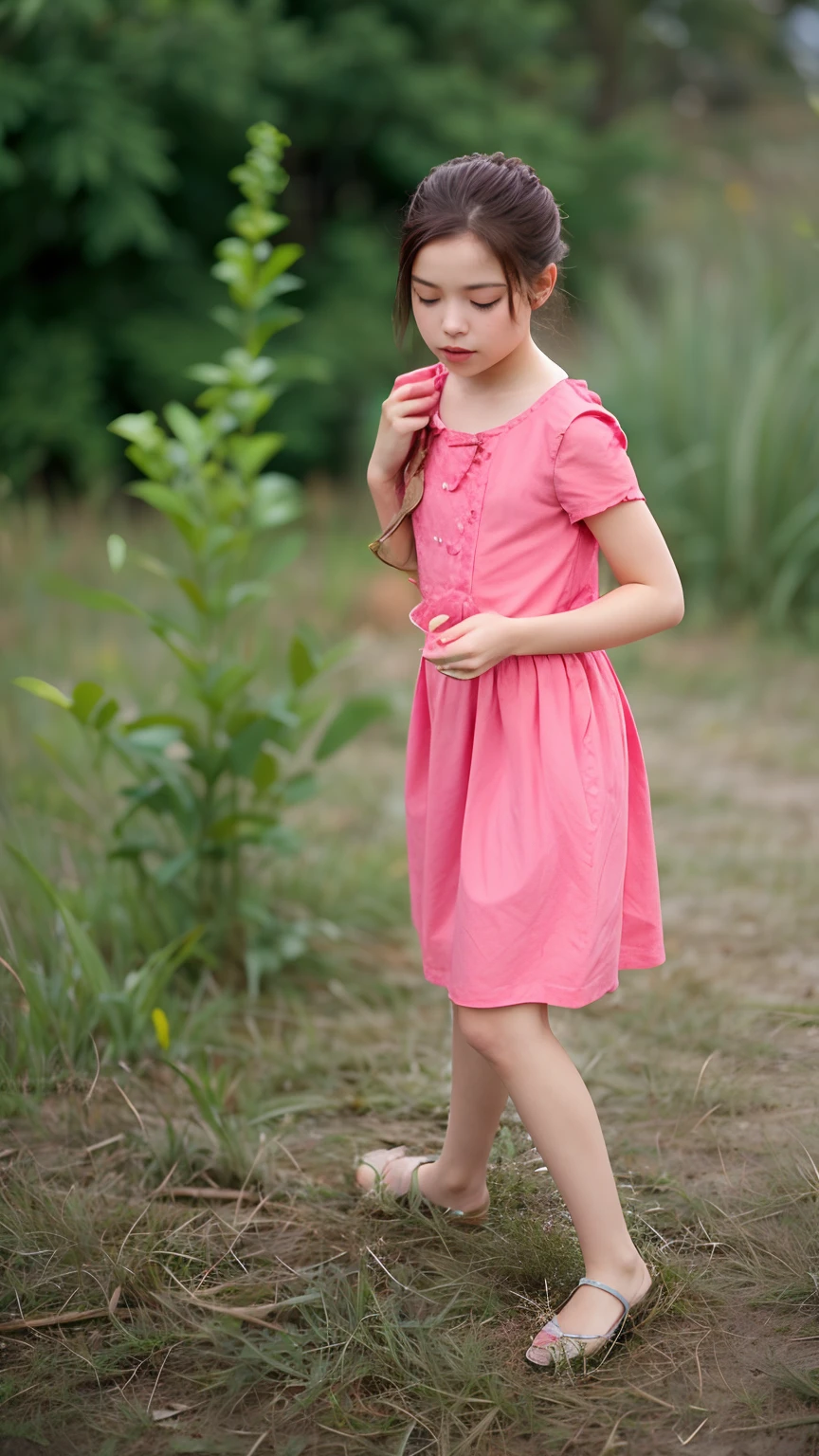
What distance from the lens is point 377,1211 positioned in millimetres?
1987

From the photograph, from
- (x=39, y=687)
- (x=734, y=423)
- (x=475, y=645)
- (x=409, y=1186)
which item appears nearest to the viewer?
(x=475, y=645)

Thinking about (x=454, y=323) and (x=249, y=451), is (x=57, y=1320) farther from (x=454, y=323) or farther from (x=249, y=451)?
(x=249, y=451)

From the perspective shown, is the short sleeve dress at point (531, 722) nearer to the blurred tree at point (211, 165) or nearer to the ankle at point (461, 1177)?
the ankle at point (461, 1177)

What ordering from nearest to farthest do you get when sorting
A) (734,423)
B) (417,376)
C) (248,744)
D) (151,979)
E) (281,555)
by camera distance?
(417,376) < (151,979) < (248,744) < (281,555) < (734,423)

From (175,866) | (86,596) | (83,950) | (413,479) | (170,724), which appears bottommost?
(83,950)

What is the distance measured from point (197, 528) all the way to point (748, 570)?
3266mm

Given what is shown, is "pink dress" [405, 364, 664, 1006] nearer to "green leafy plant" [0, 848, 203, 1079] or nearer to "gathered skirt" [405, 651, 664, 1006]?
A: "gathered skirt" [405, 651, 664, 1006]

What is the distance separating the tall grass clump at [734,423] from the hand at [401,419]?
11.4 ft

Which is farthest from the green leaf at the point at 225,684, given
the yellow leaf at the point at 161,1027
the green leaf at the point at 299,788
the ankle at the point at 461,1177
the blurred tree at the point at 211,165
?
the blurred tree at the point at 211,165

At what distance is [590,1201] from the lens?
63.3 inches

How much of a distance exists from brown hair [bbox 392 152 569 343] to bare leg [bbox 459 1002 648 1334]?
32.5 inches

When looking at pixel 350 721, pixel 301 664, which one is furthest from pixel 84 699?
pixel 350 721

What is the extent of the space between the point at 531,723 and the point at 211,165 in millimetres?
6618

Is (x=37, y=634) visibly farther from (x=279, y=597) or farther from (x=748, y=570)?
(x=748, y=570)
